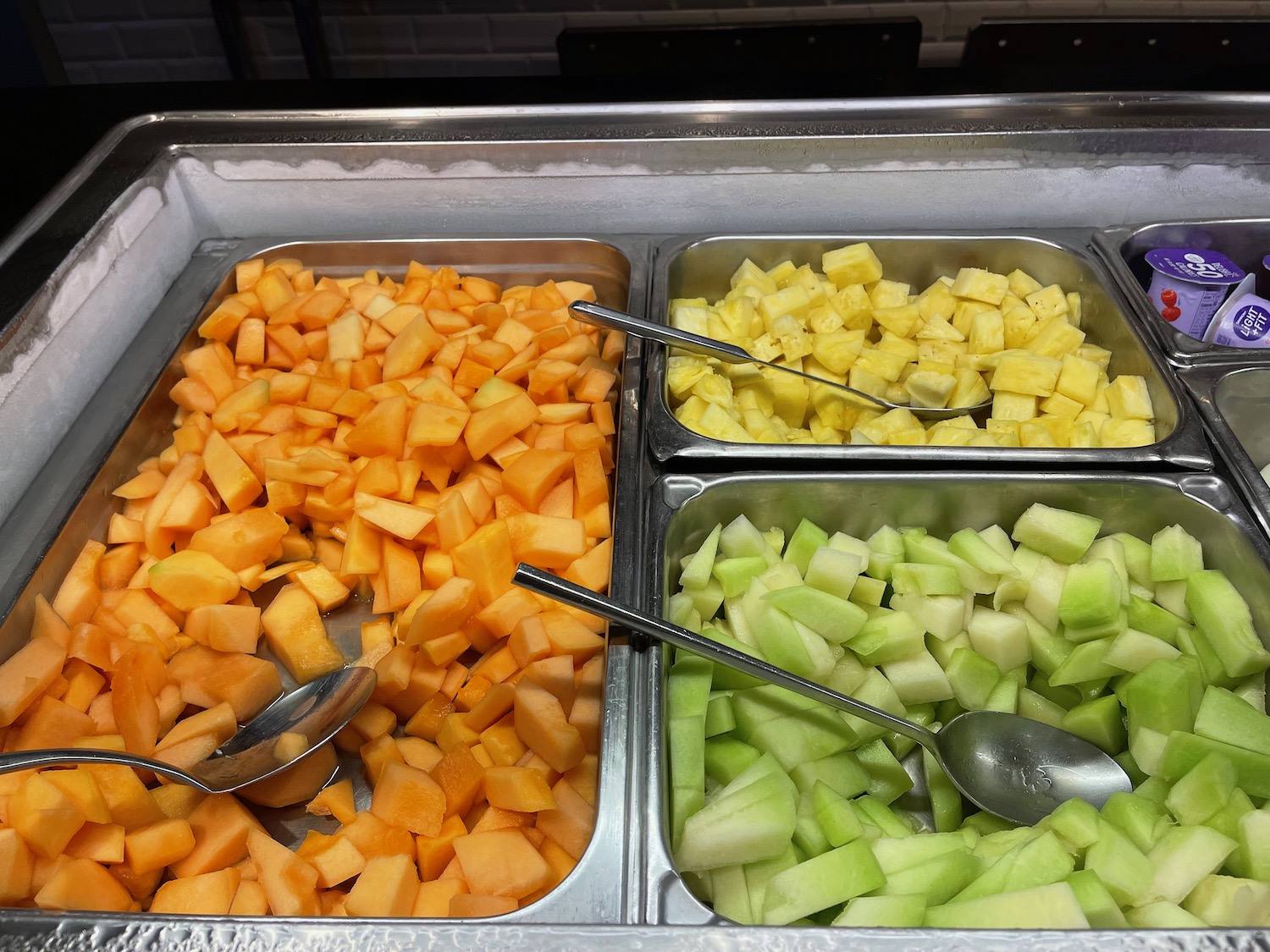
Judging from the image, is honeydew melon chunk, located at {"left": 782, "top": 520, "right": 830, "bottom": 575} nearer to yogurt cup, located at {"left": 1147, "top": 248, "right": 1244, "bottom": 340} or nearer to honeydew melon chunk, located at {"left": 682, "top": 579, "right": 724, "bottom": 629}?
honeydew melon chunk, located at {"left": 682, "top": 579, "right": 724, "bottom": 629}

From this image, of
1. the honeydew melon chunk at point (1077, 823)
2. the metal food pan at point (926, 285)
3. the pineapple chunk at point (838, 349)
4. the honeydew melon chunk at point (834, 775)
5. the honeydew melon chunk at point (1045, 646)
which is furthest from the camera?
the pineapple chunk at point (838, 349)

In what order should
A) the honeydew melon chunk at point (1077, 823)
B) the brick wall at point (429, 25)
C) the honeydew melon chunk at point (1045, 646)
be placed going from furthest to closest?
the brick wall at point (429, 25) → the honeydew melon chunk at point (1045, 646) → the honeydew melon chunk at point (1077, 823)

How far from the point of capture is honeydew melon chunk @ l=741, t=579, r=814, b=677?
937mm

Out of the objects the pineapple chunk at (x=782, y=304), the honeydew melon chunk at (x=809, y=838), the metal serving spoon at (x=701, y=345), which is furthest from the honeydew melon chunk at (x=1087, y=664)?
the pineapple chunk at (x=782, y=304)

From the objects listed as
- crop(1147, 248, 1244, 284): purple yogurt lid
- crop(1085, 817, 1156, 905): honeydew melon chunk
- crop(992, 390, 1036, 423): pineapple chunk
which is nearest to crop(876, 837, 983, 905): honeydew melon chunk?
crop(1085, 817, 1156, 905): honeydew melon chunk

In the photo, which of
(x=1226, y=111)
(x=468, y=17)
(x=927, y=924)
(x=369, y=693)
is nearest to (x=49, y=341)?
(x=369, y=693)

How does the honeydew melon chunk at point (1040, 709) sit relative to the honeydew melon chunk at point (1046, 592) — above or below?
below

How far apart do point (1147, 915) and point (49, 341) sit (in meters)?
1.50

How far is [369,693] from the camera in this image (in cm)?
102

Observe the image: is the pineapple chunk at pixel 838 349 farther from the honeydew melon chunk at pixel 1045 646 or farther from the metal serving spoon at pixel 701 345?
the honeydew melon chunk at pixel 1045 646

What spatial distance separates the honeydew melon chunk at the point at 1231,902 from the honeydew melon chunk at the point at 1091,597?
0.28 m

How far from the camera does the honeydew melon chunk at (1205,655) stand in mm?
951

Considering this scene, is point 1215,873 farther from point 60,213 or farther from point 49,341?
point 60,213

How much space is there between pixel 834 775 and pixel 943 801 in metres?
0.14
